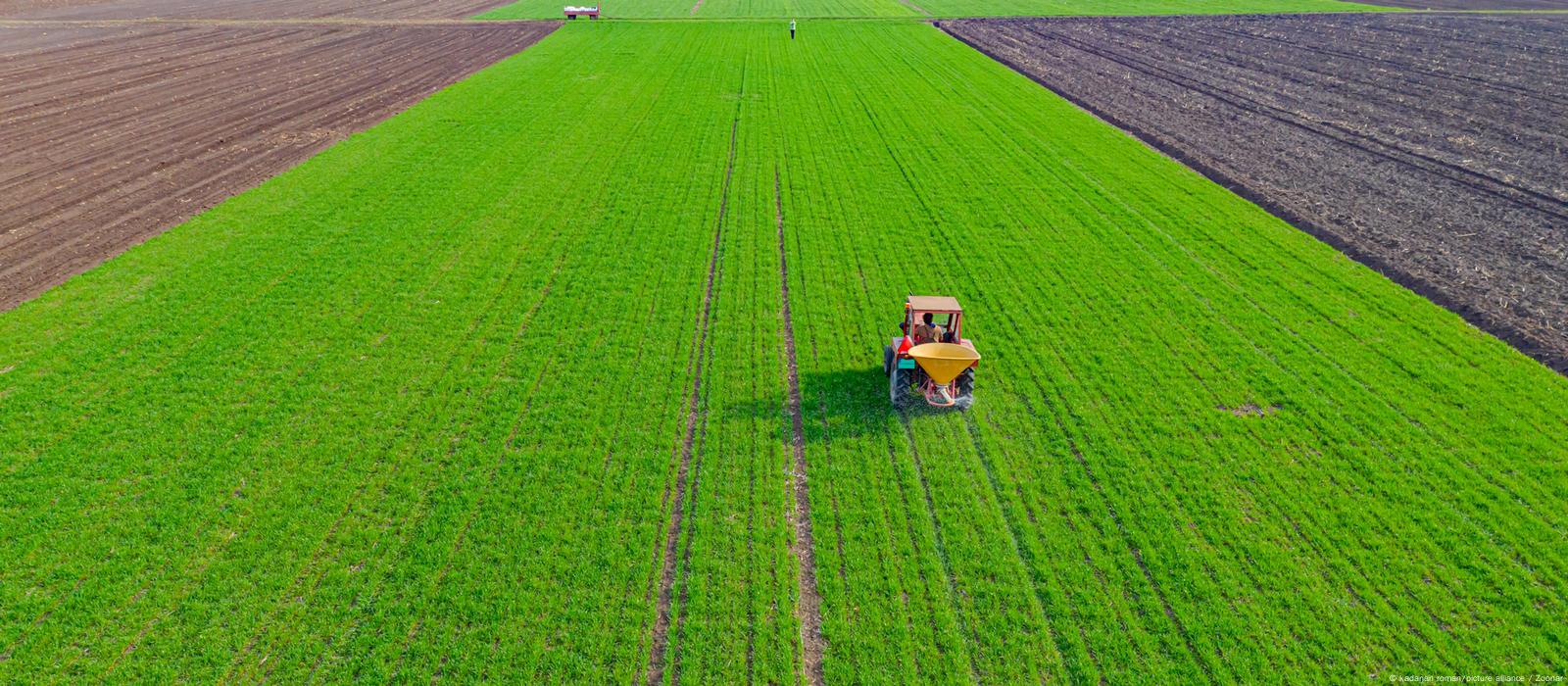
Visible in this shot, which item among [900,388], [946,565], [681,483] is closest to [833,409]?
[900,388]

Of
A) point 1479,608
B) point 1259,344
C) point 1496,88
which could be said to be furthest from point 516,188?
point 1496,88

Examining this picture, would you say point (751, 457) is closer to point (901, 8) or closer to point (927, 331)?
point (927, 331)

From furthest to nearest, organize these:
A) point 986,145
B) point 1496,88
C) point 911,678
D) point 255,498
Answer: point 1496,88 < point 986,145 < point 255,498 < point 911,678

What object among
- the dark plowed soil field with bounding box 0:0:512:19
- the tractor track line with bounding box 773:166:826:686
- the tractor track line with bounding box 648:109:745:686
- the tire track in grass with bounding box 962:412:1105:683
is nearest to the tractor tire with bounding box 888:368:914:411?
the tire track in grass with bounding box 962:412:1105:683

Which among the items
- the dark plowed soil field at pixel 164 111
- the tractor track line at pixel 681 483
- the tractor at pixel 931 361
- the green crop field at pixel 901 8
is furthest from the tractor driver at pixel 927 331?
the green crop field at pixel 901 8

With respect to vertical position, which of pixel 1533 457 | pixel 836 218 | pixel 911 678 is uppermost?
pixel 836 218

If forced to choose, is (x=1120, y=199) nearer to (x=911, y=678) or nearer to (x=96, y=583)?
(x=911, y=678)

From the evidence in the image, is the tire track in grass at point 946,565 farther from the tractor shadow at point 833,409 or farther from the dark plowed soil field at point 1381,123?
the dark plowed soil field at point 1381,123
